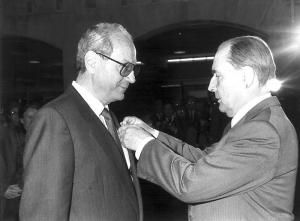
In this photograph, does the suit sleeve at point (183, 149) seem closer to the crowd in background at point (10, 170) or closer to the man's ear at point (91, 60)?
the man's ear at point (91, 60)

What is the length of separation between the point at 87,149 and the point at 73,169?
0.34ft

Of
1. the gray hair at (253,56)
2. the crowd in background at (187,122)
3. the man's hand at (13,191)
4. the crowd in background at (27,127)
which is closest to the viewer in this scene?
the gray hair at (253,56)

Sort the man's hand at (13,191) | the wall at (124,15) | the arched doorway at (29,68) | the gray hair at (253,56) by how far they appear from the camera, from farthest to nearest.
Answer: the arched doorway at (29,68)
the wall at (124,15)
the man's hand at (13,191)
the gray hair at (253,56)

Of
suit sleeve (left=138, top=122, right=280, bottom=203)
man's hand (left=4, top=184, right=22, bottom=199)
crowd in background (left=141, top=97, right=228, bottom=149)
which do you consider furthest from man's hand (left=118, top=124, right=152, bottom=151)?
crowd in background (left=141, top=97, right=228, bottom=149)

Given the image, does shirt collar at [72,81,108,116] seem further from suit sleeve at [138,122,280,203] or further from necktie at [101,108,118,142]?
suit sleeve at [138,122,280,203]

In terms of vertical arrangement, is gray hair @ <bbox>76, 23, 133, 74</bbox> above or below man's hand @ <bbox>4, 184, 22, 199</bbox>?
above

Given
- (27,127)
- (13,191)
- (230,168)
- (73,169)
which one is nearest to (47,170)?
(73,169)

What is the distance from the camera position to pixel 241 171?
1793mm

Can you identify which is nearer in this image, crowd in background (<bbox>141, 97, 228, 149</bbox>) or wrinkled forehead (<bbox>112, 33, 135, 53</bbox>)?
wrinkled forehead (<bbox>112, 33, 135, 53</bbox>)

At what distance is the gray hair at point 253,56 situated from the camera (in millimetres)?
1914

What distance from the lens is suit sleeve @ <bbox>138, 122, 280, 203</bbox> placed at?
179 cm

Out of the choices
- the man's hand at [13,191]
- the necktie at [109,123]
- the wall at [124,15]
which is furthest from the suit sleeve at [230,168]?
the wall at [124,15]

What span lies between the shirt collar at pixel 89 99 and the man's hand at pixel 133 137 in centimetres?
23

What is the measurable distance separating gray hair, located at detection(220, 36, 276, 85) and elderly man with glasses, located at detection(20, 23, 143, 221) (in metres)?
0.54
